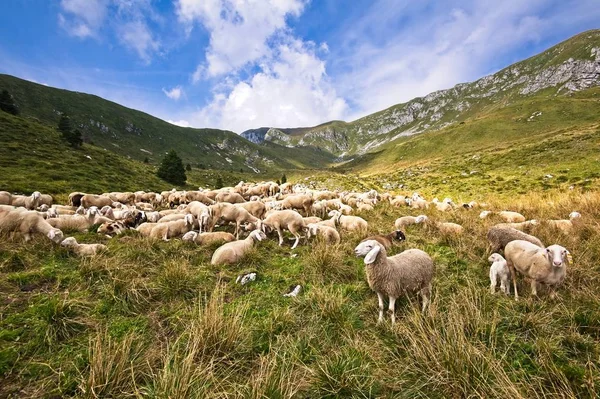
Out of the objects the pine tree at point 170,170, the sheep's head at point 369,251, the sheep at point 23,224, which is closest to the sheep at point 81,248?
the sheep at point 23,224

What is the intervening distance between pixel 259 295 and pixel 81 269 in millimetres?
4772

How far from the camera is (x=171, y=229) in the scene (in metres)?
12.9

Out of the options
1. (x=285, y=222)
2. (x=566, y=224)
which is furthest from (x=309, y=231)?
(x=566, y=224)

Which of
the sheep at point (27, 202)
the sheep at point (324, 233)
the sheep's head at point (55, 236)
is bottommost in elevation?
the sheep at point (27, 202)

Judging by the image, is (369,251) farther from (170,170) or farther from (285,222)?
(170,170)

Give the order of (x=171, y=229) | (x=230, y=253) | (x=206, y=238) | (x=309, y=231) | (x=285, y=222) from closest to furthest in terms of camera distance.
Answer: (x=230, y=253)
(x=206, y=238)
(x=309, y=231)
(x=285, y=222)
(x=171, y=229)

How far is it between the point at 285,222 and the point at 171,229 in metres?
5.51

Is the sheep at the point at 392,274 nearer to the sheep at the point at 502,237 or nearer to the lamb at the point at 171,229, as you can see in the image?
the sheep at the point at 502,237

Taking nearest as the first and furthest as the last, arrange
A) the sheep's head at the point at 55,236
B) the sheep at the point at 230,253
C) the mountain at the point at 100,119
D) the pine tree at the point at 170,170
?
the sheep at the point at 230,253 < the sheep's head at the point at 55,236 < the pine tree at the point at 170,170 < the mountain at the point at 100,119

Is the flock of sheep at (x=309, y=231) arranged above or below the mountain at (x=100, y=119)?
below

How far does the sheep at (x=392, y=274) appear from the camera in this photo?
5.72 m

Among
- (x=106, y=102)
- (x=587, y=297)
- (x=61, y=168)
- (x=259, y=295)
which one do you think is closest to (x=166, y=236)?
(x=259, y=295)

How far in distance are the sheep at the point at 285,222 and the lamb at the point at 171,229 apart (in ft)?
12.8

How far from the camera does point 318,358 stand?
425 cm
